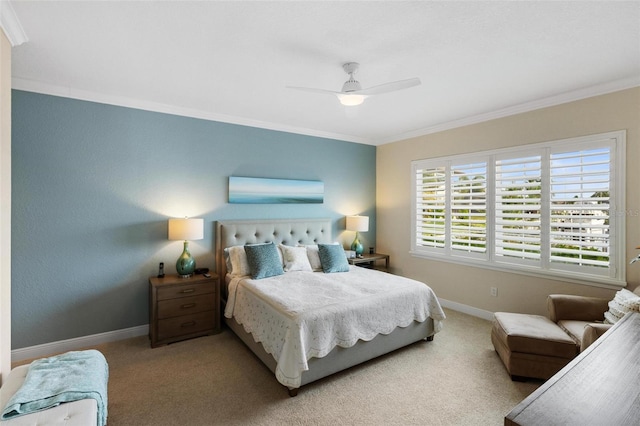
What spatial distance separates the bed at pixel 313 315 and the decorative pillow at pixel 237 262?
17 millimetres

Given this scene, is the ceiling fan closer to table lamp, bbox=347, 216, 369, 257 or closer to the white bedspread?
the white bedspread

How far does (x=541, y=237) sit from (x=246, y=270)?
11.5 feet

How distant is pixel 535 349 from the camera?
2.50 meters

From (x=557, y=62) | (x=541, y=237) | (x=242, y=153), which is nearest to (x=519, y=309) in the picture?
(x=541, y=237)

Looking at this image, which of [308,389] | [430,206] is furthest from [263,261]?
[430,206]

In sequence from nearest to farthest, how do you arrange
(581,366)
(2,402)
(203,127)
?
1. (581,366)
2. (2,402)
3. (203,127)

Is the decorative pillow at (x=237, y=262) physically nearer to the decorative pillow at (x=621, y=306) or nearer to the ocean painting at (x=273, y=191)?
the ocean painting at (x=273, y=191)

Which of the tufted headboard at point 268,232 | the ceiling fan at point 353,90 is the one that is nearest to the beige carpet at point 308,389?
the tufted headboard at point 268,232

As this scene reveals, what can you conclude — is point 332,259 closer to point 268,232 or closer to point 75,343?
point 268,232

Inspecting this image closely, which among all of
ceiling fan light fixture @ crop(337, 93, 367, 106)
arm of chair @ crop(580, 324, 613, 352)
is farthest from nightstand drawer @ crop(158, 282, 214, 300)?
arm of chair @ crop(580, 324, 613, 352)

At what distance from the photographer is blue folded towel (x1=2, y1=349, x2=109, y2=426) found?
1.49m

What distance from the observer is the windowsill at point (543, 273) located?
9.77 ft

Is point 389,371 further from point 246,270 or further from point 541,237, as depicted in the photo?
point 541,237

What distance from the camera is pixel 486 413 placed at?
7.11 feet
